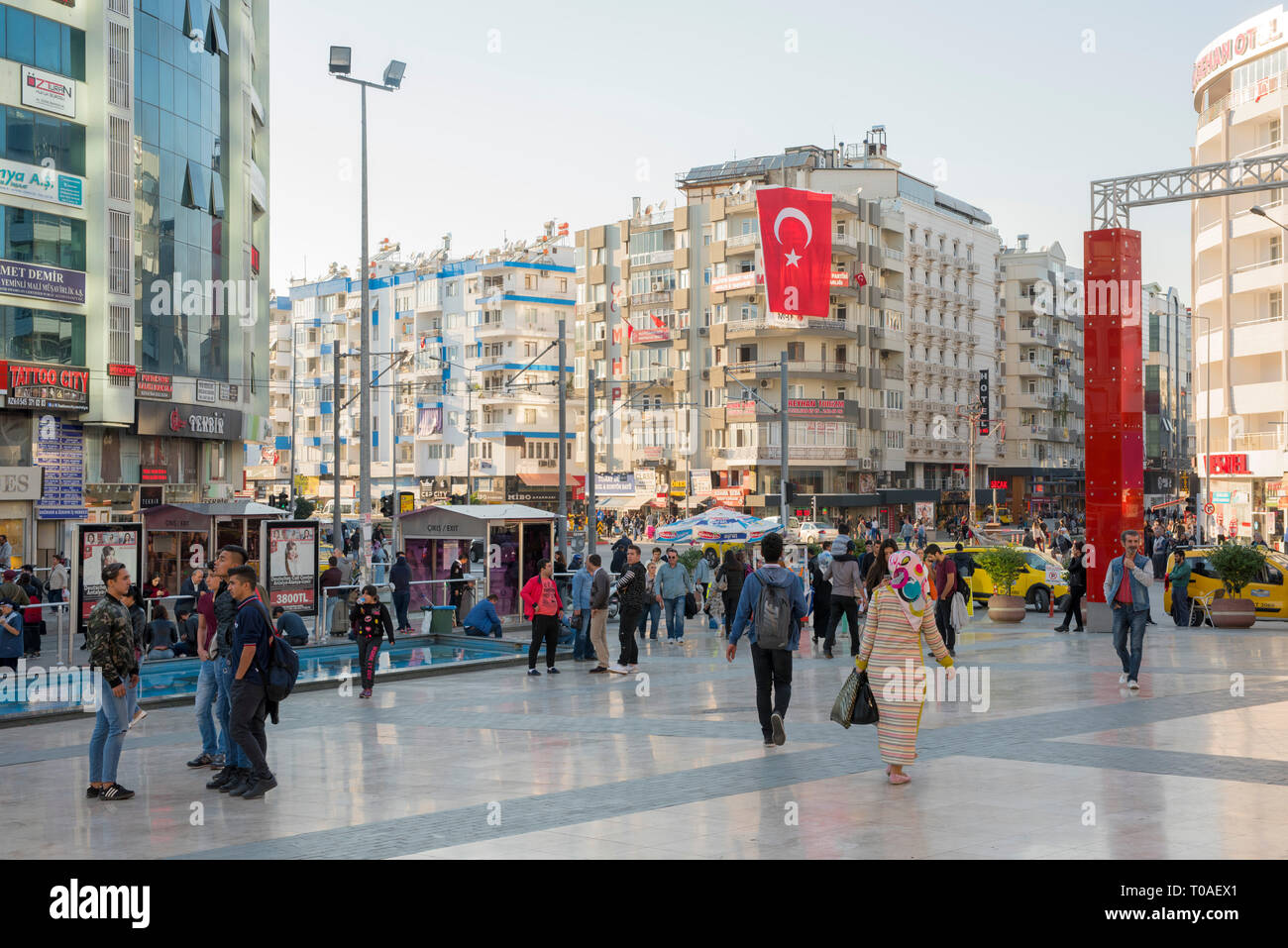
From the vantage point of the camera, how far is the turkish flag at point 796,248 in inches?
2650

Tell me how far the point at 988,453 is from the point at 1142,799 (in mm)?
93379

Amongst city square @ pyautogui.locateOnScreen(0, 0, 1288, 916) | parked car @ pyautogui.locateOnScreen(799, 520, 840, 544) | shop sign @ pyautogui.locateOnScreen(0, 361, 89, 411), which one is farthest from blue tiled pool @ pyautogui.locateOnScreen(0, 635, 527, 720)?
parked car @ pyautogui.locateOnScreen(799, 520, 840, 544)

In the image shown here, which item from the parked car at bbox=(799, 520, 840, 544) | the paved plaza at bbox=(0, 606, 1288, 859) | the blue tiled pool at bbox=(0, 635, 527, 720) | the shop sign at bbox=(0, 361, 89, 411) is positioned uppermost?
the shop sign at bbox=(0, 361, 89, 411)

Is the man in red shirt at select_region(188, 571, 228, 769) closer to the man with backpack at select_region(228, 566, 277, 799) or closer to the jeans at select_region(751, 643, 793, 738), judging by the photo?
the man with backpack at select_region(228, 566, 277, 799)

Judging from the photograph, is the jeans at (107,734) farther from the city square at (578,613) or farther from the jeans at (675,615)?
the jeans at (675,615)

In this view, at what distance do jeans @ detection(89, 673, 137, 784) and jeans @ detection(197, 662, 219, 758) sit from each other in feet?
3.91

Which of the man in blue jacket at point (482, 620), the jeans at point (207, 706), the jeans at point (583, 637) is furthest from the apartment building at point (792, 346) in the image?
the jeans at point (207, 706)

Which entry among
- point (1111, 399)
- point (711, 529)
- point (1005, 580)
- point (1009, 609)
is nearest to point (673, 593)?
point (1009, 609)

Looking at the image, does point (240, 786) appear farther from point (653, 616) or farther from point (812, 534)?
point (812, 534)

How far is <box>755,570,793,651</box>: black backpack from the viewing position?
1227cm

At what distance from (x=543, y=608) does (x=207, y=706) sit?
7.42m

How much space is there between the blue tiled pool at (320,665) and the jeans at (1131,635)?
903cm
